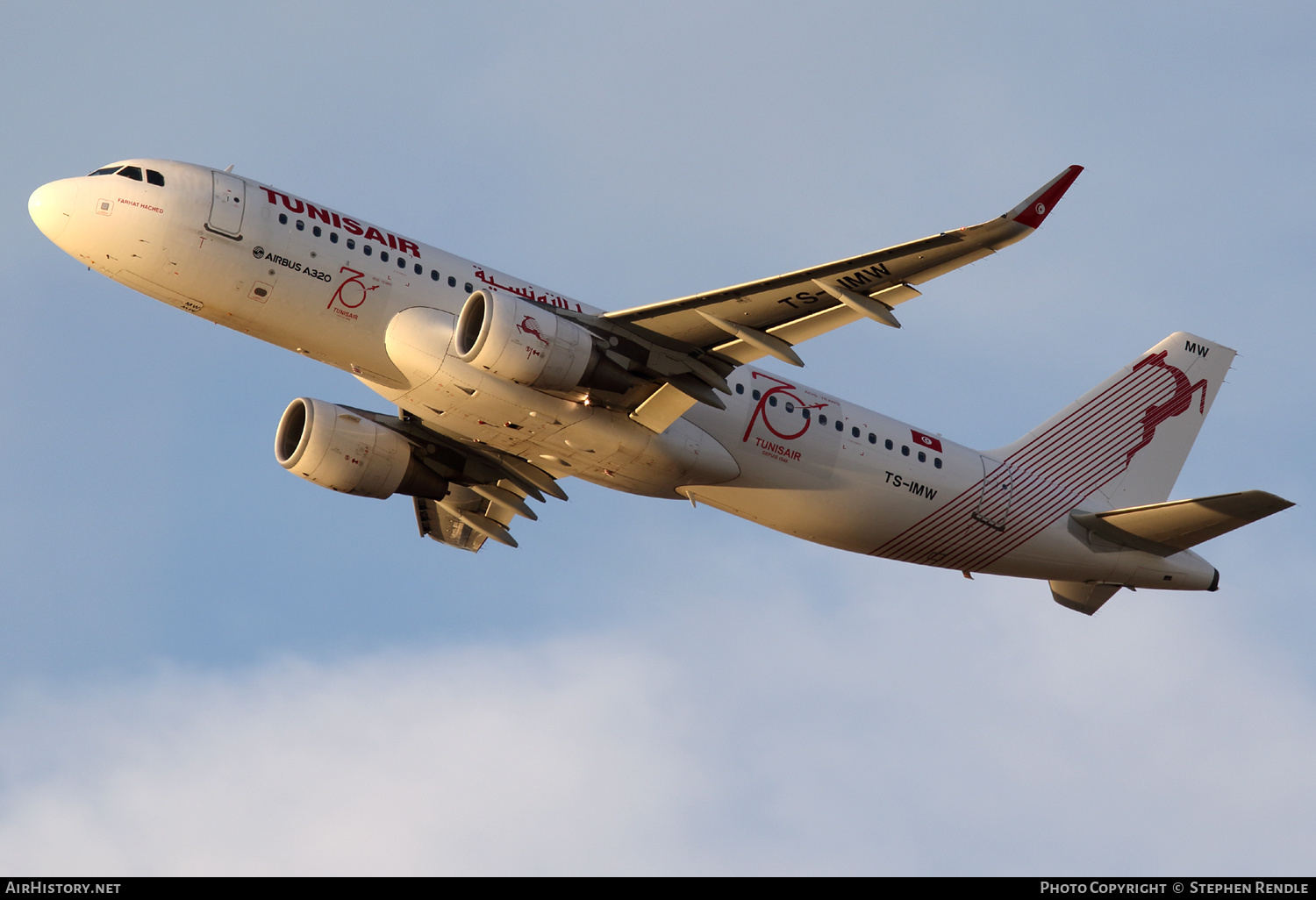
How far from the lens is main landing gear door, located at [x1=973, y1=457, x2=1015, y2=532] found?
36.4 metres

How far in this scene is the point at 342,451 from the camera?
1385 inches

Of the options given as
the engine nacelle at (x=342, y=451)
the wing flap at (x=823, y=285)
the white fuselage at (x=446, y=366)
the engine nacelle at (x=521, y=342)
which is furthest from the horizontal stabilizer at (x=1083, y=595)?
the engine nacelle at (x=342, y=451)

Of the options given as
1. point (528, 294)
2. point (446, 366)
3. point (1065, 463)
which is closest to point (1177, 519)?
point (1065, 463)

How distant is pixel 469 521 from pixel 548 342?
985 centimetres

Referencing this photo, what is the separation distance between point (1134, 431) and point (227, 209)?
989 inches

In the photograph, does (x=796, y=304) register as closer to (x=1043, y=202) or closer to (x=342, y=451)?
(x=1043, y=202)

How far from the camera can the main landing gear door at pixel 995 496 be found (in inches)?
1432

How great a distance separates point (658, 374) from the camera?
103ft

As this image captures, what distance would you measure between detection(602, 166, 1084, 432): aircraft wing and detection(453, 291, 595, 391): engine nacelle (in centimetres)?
152

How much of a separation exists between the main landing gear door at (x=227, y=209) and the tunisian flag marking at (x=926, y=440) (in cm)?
1691

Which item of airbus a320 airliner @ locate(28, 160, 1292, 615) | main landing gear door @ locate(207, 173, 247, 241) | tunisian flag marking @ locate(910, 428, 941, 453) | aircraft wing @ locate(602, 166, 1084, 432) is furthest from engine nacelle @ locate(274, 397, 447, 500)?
tunisian flag marking @ locate(910, 428, 941, 453)

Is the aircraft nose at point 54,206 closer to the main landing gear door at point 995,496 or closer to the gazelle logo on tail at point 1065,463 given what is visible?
the gazelle logo on tail at point 1065,463

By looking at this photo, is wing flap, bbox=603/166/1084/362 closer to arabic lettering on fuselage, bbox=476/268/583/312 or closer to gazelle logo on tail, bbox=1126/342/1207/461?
arabic lettering on fuselage, bbox=476/268/583/312

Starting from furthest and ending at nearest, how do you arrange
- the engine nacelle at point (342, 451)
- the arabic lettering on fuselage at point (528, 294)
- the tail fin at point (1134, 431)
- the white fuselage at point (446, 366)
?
1. the tail fin at point (1134, 431)
2. the engine nacelle at point (342, 451)
3. the arabic lettering on fuselage at point (528, 294)
4. the white fuselage at point (446, 366)
